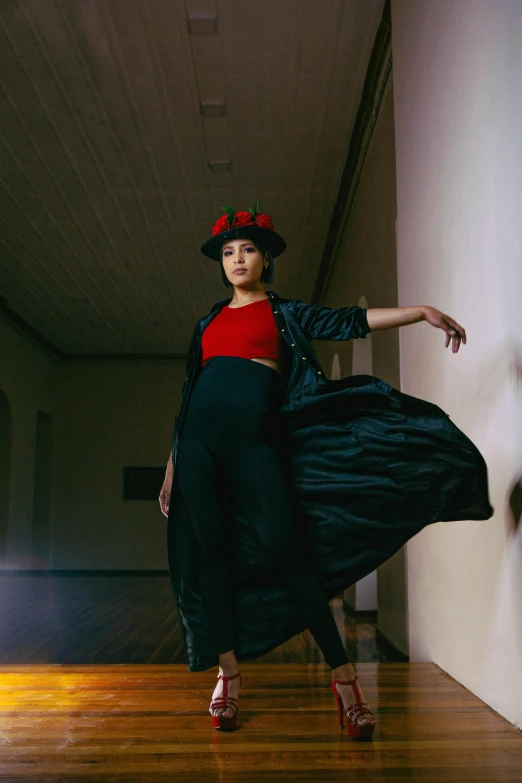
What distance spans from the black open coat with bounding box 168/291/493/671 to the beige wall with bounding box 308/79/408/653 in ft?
6.46

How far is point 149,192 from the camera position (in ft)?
19.7

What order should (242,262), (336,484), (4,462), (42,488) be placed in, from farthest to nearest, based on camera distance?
(42,488)
(4,462)
(242,262)
(336,484)

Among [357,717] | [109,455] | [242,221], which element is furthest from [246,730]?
[109,455]

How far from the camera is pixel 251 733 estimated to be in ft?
6.04

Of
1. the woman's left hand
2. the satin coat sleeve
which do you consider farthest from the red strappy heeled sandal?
the woman's left hand

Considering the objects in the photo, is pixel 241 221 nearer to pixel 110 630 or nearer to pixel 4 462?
pixel 110 630

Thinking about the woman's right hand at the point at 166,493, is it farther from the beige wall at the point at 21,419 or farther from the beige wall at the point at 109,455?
the beige wall at the point at 109,455

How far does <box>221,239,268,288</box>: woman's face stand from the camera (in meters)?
2.15

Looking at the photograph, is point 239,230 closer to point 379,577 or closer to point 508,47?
point 508,47

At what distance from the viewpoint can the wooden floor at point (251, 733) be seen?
1.55 metres

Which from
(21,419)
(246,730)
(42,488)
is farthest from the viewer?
(42,488)

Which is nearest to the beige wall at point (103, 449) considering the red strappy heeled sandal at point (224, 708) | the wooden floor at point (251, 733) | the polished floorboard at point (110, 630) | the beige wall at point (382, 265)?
the polished floorboard at point (110, 630)

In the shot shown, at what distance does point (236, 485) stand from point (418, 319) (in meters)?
0.67

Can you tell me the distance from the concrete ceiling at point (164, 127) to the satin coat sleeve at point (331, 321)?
258 cm
